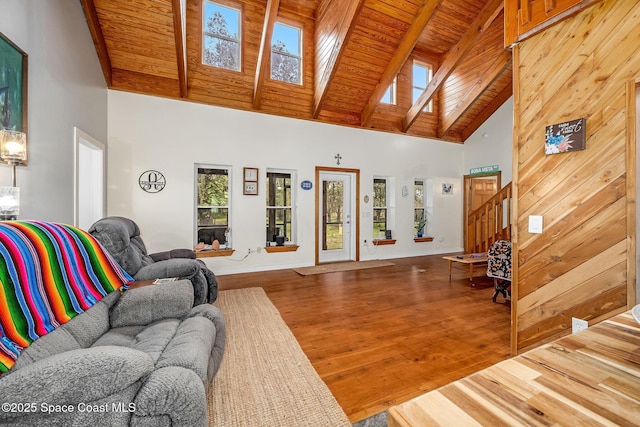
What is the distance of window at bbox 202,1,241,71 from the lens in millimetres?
4480

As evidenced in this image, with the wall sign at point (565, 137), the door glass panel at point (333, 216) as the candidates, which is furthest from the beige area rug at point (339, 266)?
the wall sign at point (565, 137)

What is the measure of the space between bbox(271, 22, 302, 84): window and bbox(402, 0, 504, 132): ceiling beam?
2.49m

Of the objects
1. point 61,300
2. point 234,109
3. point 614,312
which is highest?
point 234,109

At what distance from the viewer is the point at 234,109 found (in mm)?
4801

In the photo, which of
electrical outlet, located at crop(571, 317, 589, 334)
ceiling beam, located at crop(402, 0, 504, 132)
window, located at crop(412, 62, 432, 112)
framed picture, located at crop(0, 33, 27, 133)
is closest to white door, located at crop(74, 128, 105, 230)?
framed picture, located at crop(0, 33, 27, 133)

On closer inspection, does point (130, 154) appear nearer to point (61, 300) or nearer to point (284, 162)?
point (284, 162)

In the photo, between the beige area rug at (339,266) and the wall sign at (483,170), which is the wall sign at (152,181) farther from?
the wall sign at (483,170)

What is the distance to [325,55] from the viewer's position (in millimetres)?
4789

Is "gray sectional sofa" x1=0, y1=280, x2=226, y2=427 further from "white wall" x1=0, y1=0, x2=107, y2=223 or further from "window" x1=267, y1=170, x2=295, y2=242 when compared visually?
"window" x1=267, y1=170, x2=295, y2=242

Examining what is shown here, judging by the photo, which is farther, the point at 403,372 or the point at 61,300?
the point at 403,372

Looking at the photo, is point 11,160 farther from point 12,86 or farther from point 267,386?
point 267,386

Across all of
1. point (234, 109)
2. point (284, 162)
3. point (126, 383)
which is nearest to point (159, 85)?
point (234, 109)

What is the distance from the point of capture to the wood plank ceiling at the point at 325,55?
3840 mm

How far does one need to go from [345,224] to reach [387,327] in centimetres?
339
